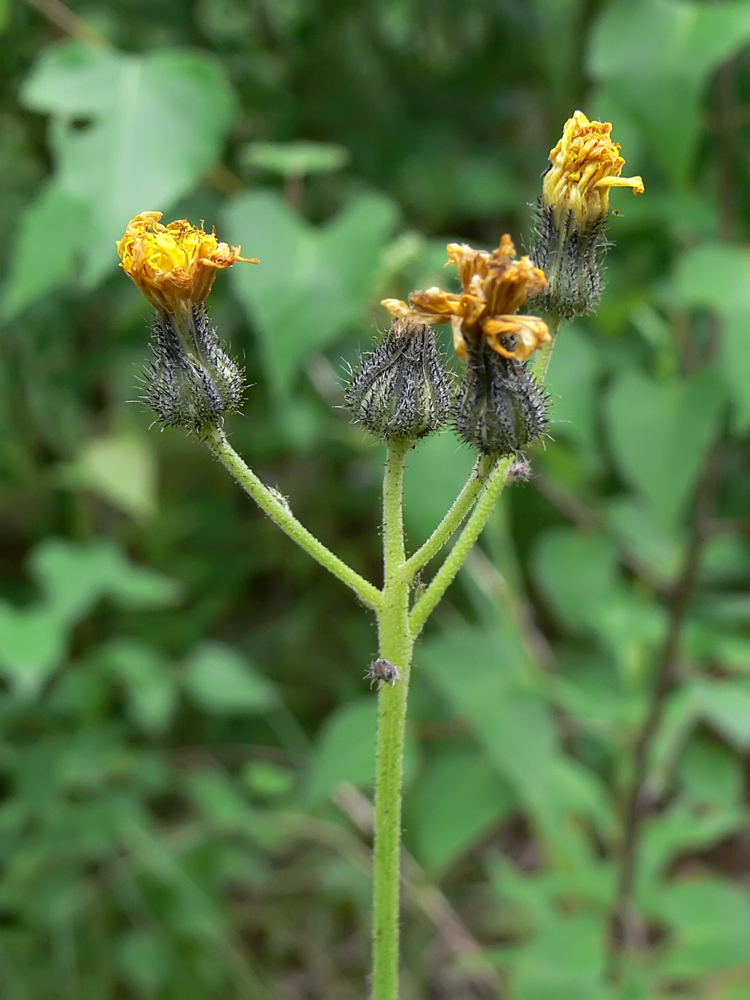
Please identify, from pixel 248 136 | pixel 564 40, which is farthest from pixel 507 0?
pixel 248 136

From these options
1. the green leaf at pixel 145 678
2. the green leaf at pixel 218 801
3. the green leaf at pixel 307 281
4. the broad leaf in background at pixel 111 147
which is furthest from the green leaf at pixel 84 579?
the green leaf at pixel 307 281

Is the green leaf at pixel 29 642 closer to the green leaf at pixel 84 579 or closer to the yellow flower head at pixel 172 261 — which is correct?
the green leaf at pixel 84 579

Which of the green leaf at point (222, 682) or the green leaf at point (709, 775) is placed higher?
the green leaf at point (222, 682)

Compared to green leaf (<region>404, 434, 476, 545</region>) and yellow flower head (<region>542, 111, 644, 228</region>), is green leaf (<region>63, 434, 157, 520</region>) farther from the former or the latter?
yellow flower head (<region>542, 111, 644, 228</region>)

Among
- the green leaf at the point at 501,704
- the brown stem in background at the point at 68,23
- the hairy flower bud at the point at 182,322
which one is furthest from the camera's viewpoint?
the brown stem in background at the point at 68,23

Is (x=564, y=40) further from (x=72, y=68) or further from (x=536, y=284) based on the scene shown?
(x=536, y=284)

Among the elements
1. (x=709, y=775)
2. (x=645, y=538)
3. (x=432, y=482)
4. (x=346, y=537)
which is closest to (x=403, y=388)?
(x=432, y=482)

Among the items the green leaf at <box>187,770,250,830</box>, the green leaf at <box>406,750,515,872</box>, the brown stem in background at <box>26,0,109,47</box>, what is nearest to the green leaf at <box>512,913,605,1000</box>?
the green leaf at <box>406,750,515,872</box>
